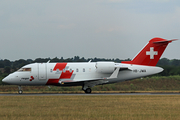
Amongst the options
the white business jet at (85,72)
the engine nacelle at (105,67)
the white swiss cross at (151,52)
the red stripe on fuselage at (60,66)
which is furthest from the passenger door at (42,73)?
the white swiss cross at (151,52)

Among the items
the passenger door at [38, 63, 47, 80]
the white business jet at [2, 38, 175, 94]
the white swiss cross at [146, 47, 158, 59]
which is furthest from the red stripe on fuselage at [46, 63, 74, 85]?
the white swiss cross at [146, 47, 158, 59]

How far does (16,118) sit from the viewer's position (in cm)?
1535

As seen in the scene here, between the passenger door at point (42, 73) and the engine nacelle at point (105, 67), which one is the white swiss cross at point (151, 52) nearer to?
the engine nacelle at point (105, 67)

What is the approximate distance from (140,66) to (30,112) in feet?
70.3

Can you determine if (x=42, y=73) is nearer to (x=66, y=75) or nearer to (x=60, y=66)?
(x=60, y=66)

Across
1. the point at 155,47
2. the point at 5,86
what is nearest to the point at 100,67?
the point at 155,47

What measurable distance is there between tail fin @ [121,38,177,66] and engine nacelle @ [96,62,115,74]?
3.36m

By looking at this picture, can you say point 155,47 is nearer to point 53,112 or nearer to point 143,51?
point 143,51

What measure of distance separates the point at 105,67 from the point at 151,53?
5.94m

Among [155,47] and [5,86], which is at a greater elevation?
[155,47]

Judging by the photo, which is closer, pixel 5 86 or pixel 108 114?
pixel 108 114

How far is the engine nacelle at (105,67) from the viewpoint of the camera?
1388 inches

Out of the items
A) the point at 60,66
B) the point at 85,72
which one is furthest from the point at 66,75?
the point at 85,72

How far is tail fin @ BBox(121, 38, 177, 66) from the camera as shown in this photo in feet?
121
